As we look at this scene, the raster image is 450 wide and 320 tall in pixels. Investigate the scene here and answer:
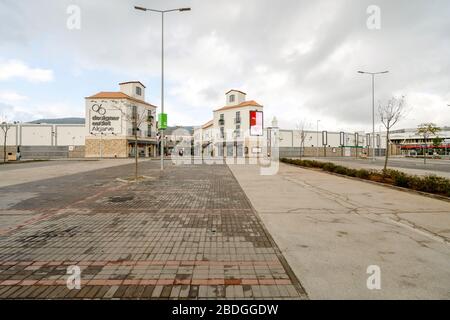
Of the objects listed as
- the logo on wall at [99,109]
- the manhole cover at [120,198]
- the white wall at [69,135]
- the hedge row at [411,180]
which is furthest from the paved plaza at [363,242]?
the white wall at [69,135]

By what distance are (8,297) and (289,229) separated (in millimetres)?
5021

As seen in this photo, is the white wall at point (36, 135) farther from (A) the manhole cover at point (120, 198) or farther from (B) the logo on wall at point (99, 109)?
(A) the manhole cover at point (120, 198)

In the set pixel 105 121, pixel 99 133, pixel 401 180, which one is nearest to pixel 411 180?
pixel 401 180

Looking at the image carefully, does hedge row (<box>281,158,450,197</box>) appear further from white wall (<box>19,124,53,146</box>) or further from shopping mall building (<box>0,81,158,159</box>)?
white wall (<box>19,124,53,146</box>)

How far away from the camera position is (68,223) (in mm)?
5879

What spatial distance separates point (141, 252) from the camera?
13.8 feet

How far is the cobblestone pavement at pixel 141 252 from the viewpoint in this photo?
309 cm

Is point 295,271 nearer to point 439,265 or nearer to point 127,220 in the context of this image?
point 439,265

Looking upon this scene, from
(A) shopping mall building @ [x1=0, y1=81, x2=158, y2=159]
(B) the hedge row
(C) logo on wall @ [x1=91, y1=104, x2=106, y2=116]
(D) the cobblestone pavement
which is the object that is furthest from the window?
(D) the cobblestone pavement

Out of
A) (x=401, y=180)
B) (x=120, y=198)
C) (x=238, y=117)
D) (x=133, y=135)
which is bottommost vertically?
(x=120, y=198)

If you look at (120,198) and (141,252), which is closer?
(141,252)

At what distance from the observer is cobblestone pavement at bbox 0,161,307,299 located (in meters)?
3.09

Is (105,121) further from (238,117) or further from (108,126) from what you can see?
(238,117)
